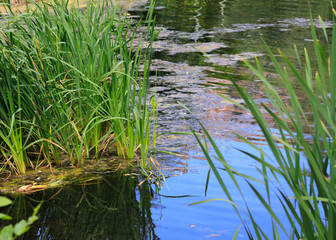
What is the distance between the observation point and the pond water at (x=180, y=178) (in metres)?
2.54

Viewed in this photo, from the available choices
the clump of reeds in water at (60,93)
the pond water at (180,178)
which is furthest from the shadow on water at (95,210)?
the clump of reeds in water at (60,93)

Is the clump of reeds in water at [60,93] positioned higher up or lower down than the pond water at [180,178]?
higher up

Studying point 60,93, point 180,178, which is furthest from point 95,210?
point 60,93

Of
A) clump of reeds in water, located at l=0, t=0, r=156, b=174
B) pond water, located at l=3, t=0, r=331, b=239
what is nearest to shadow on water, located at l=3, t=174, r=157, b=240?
pond water, located at l=3, t=0, r=331, b=239

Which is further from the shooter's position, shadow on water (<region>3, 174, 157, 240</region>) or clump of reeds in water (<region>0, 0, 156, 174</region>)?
clump of reeds in water (<region>0, 0, 156, 174</region>)

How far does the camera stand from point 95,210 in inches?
108

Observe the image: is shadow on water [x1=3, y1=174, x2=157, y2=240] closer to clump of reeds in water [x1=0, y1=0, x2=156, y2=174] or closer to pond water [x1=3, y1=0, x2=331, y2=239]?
pond water [x1=3, y1=0, x2=331, y2=239]

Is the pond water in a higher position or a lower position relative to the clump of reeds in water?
lower

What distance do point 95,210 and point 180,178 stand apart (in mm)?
670

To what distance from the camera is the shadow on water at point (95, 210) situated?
8.14 ft

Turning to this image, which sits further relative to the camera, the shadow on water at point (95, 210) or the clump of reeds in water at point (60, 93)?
the clump of reeds in water at point (60, 93)

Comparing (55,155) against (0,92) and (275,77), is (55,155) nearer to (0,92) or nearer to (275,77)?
(0,92)

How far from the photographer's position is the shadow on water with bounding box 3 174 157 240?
2.48m

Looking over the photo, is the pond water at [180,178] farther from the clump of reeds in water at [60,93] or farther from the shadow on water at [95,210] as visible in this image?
the clump of reeds in water at [60,93]
